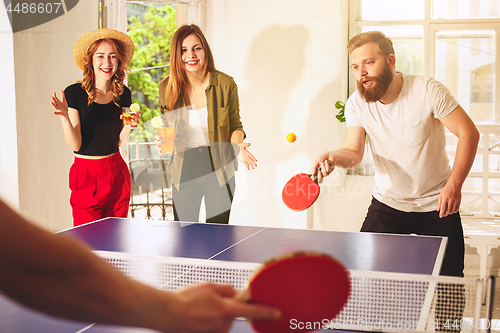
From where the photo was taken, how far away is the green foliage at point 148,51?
37.8ft

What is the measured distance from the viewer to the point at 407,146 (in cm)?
246

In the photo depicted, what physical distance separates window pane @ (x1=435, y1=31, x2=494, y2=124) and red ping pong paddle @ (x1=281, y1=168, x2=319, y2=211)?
2.92 meters

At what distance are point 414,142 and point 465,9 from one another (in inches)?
110

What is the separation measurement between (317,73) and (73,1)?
234 centimetres

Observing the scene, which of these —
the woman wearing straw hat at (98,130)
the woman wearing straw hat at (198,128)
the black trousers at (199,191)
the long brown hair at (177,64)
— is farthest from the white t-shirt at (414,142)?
the woman wearing straw hat at (98,130)

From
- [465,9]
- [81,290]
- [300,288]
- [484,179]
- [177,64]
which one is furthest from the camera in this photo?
[465,9]

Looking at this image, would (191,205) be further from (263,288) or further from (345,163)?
(263,288)

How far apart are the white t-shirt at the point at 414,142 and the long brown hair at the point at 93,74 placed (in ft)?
5.67

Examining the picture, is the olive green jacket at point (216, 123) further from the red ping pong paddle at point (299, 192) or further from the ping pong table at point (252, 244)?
the red ping pong paddle at point (299, 192)

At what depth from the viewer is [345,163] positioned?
2.43 meters

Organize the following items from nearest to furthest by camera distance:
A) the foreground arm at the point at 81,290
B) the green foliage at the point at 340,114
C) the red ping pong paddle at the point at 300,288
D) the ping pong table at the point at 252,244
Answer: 1. the foreground arm at the point at 81,290
2. the red ping pong paddle at the point at 300,288
3. the ping pong table at the point at 252,244
4. the green foliage at the point at 340,114

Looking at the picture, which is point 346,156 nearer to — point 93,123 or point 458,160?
point 458,160

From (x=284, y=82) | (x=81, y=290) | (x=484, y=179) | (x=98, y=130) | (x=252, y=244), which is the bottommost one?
(x=252, y=244)

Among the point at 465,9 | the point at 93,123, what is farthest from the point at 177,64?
the point at 465,9
